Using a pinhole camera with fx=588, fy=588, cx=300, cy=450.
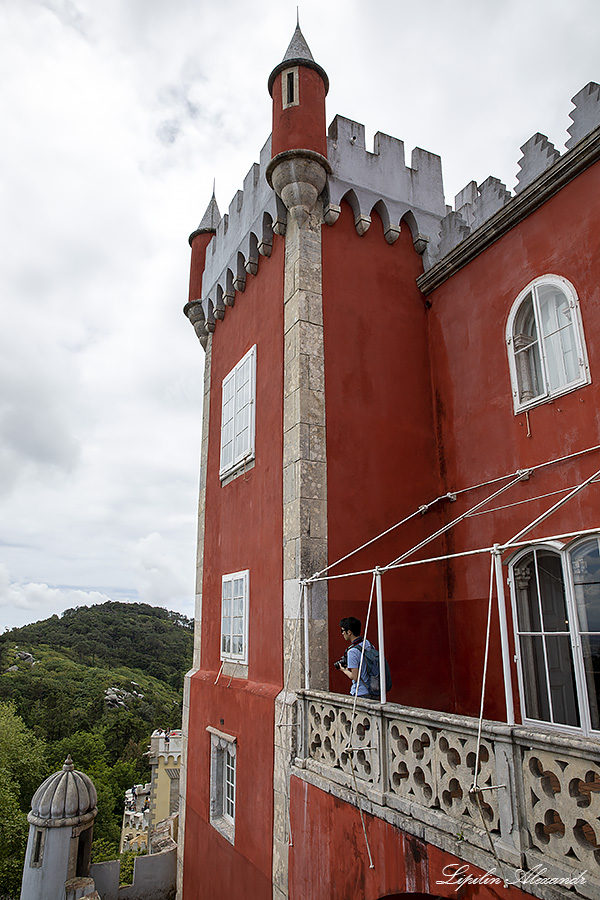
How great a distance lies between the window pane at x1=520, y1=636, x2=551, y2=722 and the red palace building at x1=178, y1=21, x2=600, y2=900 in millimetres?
29

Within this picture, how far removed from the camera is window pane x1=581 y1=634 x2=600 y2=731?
A: 5.54 m

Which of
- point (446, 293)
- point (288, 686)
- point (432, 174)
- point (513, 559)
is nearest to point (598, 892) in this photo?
point (513, 559)

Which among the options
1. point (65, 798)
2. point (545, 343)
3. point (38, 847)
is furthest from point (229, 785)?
point (545, 343)

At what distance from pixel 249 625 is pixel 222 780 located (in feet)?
9.25

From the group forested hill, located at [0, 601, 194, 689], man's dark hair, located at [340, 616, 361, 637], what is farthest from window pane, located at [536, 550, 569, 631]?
forested hill, located at [0, 601, 194, 689]

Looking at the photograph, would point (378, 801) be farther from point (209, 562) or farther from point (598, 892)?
point (209, 562)

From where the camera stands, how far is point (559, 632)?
600 cm

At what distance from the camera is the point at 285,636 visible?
7.22 m

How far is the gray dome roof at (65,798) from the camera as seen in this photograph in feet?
38.9

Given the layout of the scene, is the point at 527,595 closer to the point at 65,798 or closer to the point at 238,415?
the point at 238,415

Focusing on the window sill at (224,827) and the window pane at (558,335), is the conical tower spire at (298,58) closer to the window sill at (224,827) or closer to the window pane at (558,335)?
the window pane at (558,335)

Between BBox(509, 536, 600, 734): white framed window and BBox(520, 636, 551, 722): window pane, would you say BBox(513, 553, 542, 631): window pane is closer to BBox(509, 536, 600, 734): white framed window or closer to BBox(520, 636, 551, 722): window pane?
BBox(509, 536, 600, 734): white framed window

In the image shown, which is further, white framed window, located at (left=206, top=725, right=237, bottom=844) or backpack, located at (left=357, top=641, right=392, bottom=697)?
white framed window, located at (left=206, top=725, right=237, bottom=844)

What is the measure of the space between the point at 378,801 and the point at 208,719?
549 centimetres
